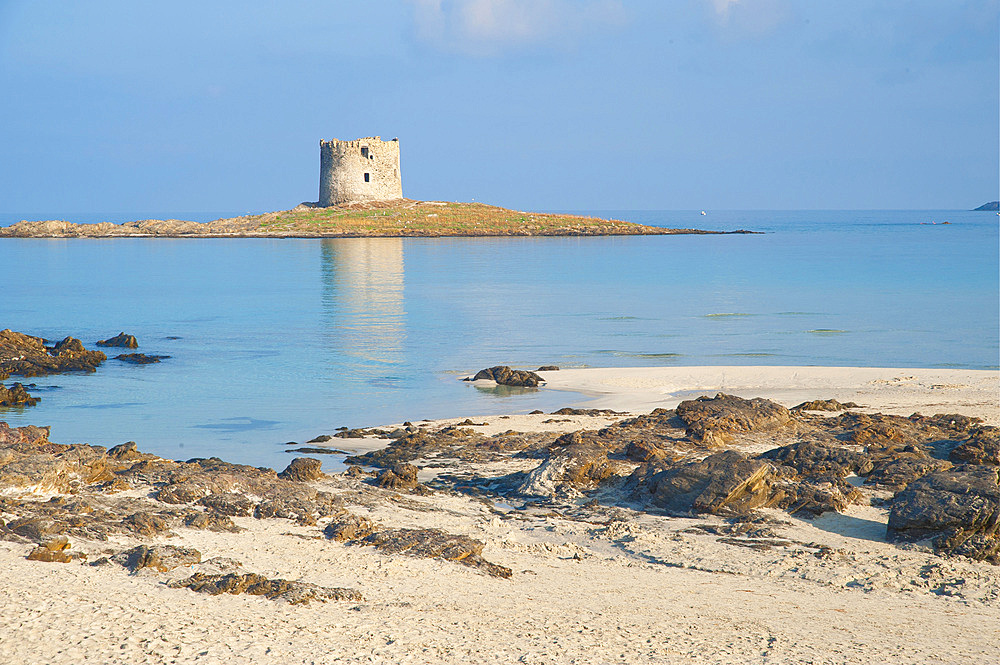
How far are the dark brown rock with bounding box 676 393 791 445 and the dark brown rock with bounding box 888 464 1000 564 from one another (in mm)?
2730

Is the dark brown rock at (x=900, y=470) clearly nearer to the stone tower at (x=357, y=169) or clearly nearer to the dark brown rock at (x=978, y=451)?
the dark brown rock at (x=978, y=451)

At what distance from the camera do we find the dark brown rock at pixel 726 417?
9.58 meters

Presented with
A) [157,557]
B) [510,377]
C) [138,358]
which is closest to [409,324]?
[138,358]

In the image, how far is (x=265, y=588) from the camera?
5.55 meters

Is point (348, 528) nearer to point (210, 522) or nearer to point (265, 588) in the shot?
point (210, 522)

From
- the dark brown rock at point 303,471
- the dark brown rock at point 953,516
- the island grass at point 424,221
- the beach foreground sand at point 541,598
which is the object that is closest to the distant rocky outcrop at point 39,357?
the dark brown rock at point 303,471

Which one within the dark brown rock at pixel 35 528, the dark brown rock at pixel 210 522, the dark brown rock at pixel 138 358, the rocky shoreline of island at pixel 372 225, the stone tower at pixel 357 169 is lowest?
the dark brown rock at pixel 138 358

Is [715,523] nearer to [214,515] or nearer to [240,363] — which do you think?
[214,515]

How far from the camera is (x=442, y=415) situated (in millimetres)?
12070

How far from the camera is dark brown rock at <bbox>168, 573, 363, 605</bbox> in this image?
5484mm

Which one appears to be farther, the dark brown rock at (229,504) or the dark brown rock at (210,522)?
the dark brown rock at (229,504)

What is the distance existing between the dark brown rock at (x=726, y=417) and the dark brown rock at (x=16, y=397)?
8.88 m

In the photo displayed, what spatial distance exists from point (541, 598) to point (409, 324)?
17.7 m

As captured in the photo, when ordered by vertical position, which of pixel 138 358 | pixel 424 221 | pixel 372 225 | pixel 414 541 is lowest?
pixel 138 358
